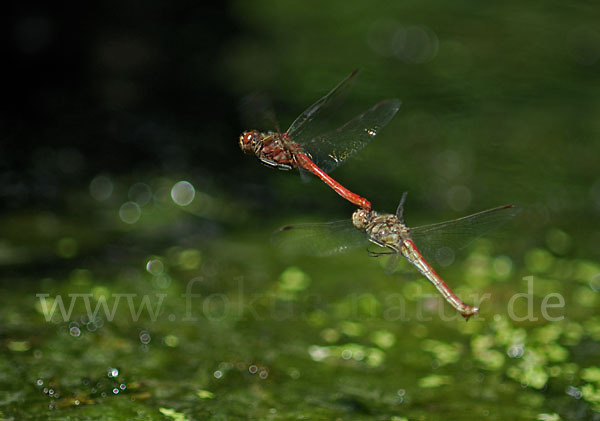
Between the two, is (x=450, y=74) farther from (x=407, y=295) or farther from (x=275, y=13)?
(x=407, y=295)

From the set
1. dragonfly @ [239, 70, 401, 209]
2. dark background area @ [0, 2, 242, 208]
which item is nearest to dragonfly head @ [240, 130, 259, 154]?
dragonfly @ [239, 70, 401, 209]

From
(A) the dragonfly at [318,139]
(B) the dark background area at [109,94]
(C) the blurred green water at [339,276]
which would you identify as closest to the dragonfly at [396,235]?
(A) the dragonfly at [318,139]

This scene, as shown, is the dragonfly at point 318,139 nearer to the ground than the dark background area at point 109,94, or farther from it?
nearer to the ground

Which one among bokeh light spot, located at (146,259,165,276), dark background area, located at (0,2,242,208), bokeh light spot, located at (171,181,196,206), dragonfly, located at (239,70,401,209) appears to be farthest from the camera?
dark background area, located at (0,2,242,208)

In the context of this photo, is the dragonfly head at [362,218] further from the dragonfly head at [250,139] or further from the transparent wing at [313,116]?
the dragonfly head at [250,139]

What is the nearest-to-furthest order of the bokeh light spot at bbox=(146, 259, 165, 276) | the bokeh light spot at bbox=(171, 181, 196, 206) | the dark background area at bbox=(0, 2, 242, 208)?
the bokeh light spot at bbox=(146, 259, 165, 276) → the bokeh light spot at bbox=(171, 181, 196, 206) → the dark background area at bbox=(0, 2, 242, 208)

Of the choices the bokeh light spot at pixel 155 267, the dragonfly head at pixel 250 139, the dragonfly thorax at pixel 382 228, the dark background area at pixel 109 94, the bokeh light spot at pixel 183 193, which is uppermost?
the dark background area at pixel 109 94

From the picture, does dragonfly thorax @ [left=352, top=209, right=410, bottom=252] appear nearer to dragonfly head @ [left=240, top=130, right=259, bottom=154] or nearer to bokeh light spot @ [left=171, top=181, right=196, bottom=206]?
dragonfly head @ [left=240, top=130, right=259, bottom=154]

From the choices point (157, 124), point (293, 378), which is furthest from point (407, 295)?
point (157, 124)

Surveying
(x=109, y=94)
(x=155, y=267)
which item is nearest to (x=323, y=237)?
Result: (x=155, y=267)
